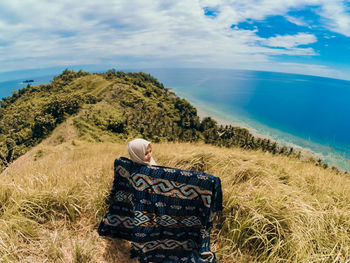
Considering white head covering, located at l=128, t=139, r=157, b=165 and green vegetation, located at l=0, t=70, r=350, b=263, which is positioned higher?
white head covering, located at l=128, t=139, r=157, b=165

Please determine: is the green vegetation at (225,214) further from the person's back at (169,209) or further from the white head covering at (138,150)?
the white head covering at (138,150)

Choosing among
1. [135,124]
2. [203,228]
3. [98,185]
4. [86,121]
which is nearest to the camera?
[203,228]

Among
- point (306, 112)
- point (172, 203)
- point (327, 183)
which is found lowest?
point (306, 112)

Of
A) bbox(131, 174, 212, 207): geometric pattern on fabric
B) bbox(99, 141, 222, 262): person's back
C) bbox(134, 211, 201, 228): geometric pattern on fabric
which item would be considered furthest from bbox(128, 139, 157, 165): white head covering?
bbox(134, 211, 201, 228): geometric pattern on fabric

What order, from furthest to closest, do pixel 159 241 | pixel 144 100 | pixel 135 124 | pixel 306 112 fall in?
pixel 306 112 → pixel 144 100 → pixel 135 124 → pixel 159 241

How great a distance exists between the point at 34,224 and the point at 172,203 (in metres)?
1.87

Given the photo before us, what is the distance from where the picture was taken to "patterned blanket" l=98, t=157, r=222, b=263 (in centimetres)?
194

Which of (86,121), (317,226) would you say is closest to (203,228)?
(317,226)

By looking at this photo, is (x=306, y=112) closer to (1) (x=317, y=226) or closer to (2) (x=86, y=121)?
(2) (x=86, y=121)

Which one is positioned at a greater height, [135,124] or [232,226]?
[232,226]

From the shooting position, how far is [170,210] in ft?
6.95

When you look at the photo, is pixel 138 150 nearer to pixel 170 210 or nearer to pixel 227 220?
pixel 170 210

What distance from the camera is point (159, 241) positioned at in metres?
2.18

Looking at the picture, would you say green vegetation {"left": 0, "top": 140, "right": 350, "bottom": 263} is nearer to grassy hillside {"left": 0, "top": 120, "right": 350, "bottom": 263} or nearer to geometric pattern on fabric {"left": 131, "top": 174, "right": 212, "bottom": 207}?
grassy hillside {"left": 0, "top": 120, "right": 350, "bottom": 263}
